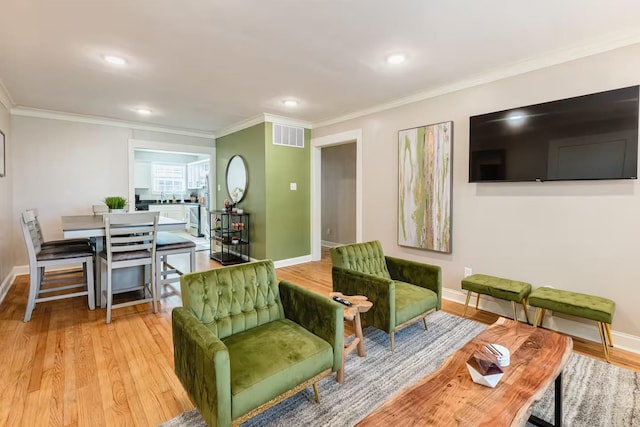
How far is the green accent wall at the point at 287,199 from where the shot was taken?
199 inches

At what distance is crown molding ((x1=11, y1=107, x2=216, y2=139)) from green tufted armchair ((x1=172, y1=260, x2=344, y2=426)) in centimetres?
461

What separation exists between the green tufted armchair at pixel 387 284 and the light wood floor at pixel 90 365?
28.5 inches

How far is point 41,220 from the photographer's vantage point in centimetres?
468

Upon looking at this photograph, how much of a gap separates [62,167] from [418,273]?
5420 mm

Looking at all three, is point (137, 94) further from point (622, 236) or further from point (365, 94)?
point (622, 236)

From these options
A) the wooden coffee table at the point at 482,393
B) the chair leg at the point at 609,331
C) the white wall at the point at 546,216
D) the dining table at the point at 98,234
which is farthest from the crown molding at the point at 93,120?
the chair leg at the point at 609,331

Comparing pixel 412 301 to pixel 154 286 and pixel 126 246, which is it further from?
pixel 126 246

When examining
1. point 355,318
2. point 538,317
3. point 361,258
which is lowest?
point 538,317

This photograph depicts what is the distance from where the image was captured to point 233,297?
1.98 metres

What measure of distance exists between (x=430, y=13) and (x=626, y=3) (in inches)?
48.7

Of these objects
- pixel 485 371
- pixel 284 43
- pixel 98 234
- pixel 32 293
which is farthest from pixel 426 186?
pixel 32 293

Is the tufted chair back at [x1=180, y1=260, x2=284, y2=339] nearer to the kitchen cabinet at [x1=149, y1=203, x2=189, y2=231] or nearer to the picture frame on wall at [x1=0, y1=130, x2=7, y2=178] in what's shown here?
the picture frame on wall at [x1=0, y1=130, x2=7, y2=178]

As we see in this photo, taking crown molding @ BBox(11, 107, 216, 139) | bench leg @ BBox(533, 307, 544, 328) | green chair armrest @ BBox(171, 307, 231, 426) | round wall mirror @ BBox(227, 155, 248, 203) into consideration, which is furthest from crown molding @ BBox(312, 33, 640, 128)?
crown molding @ BBox(11, 107, 216, 139)

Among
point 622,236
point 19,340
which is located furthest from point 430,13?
point 19,340
